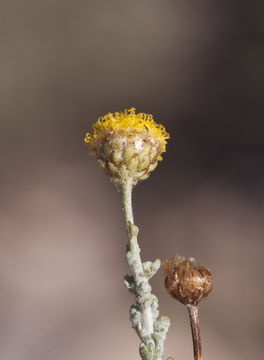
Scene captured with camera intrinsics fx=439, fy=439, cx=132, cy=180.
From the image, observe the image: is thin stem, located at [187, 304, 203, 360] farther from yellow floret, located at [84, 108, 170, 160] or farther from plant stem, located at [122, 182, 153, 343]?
yellow floret, located at [84, 108, 170, 160]

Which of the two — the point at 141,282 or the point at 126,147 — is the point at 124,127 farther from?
the point at 141,282

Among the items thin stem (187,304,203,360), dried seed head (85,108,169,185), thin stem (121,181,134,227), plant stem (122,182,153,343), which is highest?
dried seed head (85,108,169,185)

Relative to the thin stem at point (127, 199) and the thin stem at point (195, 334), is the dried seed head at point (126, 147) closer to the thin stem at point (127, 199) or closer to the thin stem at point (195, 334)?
the thin stem at point (127, 199)

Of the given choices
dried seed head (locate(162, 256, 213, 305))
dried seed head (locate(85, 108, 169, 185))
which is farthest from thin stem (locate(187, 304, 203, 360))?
dried seed head (locate(85, 108, 169, 185))

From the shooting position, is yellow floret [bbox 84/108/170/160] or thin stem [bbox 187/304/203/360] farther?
yellow floret [bbox 84/108/170/160]

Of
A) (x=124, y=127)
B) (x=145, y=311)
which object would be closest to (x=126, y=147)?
(x=124, y=127)

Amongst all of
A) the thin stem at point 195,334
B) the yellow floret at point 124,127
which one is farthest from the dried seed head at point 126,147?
the thin stem at point 195,334

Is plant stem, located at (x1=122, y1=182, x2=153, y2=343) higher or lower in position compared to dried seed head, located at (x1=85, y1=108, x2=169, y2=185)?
lower
